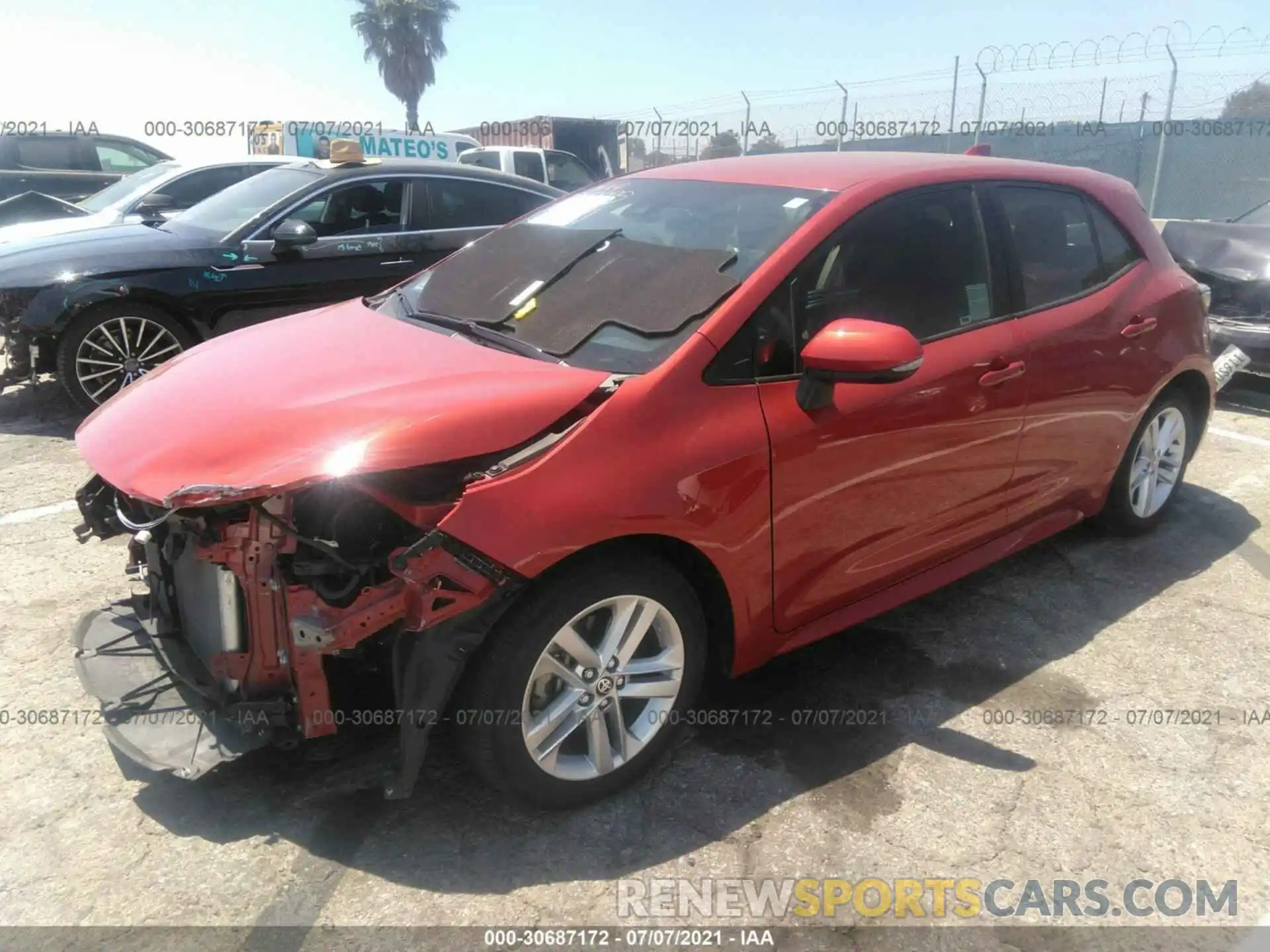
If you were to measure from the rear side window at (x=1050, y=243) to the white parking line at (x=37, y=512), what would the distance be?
427 cm

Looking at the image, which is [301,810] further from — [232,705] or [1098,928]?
[1098,928]

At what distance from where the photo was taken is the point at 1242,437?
5.98 metres

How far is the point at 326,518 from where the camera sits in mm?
2328

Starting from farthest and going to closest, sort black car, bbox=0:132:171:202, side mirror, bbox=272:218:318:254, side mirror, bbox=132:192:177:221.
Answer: black car, bbox=0:132:171:202
side mirror, bbox=132:192:177:221
side mirror, bbox=272:218:318:254

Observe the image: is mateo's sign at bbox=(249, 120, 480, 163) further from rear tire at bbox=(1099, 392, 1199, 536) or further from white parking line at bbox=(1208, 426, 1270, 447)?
rear tire at bbox=(1099, 392, 1199, 536)

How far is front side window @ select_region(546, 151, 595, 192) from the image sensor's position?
16031 millimetres

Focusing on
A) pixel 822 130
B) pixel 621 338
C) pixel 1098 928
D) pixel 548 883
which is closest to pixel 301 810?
pixel 548 883

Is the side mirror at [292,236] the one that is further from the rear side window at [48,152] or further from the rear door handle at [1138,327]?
the rear side window at [48,152]

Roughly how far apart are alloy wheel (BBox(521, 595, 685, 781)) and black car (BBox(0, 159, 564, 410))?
4289 millimetres

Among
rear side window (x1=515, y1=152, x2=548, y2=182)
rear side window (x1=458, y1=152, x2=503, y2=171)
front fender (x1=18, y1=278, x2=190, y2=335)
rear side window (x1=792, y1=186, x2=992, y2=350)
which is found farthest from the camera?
rear side window (x1=515, y1=152, x2=548, y2=182)

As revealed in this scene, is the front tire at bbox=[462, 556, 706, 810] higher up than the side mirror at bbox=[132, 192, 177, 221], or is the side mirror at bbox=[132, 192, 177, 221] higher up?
the side mirror at bbox=[132, 192, 177, 221]

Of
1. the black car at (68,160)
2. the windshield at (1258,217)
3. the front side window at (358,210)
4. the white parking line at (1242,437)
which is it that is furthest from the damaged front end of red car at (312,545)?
the black car at (68,160)

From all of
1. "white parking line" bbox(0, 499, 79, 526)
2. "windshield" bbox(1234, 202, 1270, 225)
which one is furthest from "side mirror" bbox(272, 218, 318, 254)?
"windshield" bbox(1234, 202, 1270, 225)
